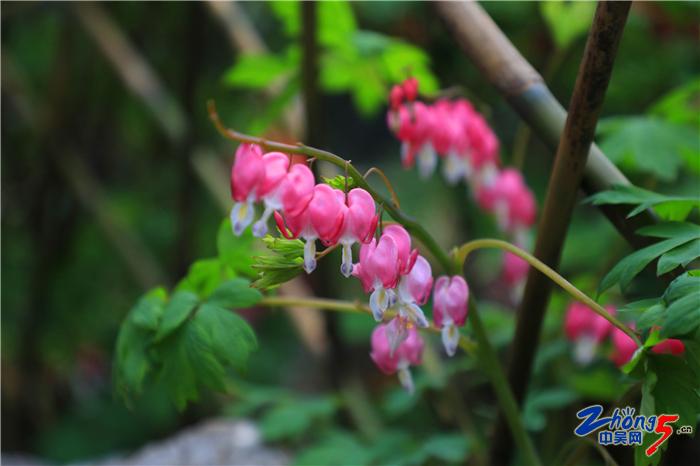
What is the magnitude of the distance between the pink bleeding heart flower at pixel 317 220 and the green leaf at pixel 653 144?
70 centimetres

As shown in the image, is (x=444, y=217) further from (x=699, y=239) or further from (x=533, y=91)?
(x=699, y=239)

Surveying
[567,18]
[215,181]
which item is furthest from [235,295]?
[215,181]

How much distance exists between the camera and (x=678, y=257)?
69cm

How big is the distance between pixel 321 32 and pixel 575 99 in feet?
2.48

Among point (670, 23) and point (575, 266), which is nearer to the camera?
point (575, 266)

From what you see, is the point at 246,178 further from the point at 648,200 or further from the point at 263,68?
the point at 263,68

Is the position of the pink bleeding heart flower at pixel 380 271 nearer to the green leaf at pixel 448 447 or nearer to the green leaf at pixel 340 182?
the green leaf at pixel 340 182

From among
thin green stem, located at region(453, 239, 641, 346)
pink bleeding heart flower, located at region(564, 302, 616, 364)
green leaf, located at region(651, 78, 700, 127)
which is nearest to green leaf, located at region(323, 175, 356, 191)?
thin green stem, located at region(453, 239, 641, 346)

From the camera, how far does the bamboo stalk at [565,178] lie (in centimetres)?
75

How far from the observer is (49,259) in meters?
2.35

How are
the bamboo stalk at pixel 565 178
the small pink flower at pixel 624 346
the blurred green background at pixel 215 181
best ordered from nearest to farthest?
1. the bamboo stalk at pixel 565 178
2. the small pink flower at pixel 624 346
3. the blurred green background at pixel 215 181

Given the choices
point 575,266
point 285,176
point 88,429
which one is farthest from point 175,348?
point 88,429

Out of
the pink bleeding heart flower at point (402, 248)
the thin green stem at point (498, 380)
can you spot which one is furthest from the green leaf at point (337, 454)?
the pink bleeding heart flower at point (402, 248)

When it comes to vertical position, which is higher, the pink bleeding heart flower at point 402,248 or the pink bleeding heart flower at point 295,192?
the pink bleeding heart flower at point 295,192
